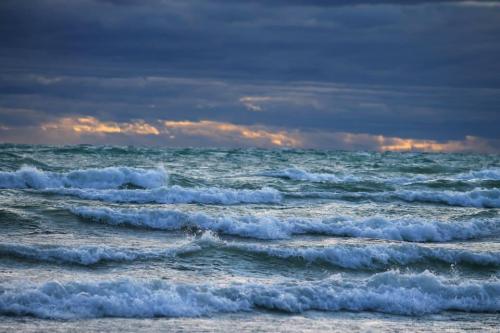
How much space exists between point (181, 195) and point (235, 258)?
29.1ft

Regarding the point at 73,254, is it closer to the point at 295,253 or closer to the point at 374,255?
the point at 295,253

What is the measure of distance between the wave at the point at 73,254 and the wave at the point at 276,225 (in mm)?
4133

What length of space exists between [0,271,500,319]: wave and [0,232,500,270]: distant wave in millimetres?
2144

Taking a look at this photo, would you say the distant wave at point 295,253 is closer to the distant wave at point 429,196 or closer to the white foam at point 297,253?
the white foam at point 297,253

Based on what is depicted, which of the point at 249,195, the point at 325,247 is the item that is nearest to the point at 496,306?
the point at 325,247

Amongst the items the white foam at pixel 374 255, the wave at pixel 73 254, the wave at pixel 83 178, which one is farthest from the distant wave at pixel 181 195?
the wave at pixel 73 254

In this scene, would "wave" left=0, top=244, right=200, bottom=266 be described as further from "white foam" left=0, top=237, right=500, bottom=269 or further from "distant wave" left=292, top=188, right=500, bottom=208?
"distant wave" left=292, top=188, right=500, bottom=208

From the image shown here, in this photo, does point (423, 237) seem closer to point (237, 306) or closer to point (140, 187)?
point (237, 306)

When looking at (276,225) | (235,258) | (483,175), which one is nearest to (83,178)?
(276,225)

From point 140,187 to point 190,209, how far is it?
20.8 ft

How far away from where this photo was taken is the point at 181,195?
2430cm

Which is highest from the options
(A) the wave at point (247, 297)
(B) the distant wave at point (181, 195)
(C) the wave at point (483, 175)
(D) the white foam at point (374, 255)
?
(C) the wave at point (483, 175)

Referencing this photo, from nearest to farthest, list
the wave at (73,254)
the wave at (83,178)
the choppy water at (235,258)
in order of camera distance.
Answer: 1. the choppy water at (235,258)
2. the wave at (73,254)
3. the wave at (83,178)

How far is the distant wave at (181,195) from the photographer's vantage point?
76.4 ft
